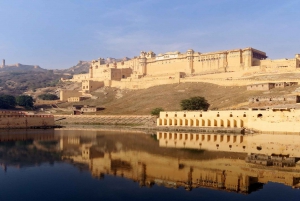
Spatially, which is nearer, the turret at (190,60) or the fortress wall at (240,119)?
the fortress wall at (240,119)

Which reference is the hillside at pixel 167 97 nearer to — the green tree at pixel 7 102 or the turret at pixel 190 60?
the turret at pixel 190 60

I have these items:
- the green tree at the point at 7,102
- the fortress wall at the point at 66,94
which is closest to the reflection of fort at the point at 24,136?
the green tree at the point at 7,102

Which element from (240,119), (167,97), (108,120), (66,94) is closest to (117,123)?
(108,120)

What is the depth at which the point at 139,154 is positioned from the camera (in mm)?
23391

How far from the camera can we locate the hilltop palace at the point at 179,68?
6359 cm

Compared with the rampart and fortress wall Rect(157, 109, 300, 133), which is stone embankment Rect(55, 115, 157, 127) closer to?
fortress wall Rect(157, 109, 300, 133)

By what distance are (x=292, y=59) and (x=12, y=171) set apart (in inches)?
2195

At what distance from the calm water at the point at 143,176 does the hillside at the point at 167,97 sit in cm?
2677

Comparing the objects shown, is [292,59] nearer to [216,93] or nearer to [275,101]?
[216,93]

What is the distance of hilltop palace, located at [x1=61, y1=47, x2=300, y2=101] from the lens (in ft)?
209

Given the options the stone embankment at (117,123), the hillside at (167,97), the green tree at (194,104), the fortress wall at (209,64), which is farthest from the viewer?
the fortress wall at (209,64)

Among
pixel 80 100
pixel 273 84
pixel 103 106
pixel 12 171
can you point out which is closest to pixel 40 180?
pixel 12 171

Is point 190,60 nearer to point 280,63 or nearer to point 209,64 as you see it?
point 209,64

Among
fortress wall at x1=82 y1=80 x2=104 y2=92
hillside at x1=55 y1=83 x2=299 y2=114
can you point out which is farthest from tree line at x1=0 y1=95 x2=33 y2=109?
fortress wall at x1=82 y1=80 x2=104 y2=92
